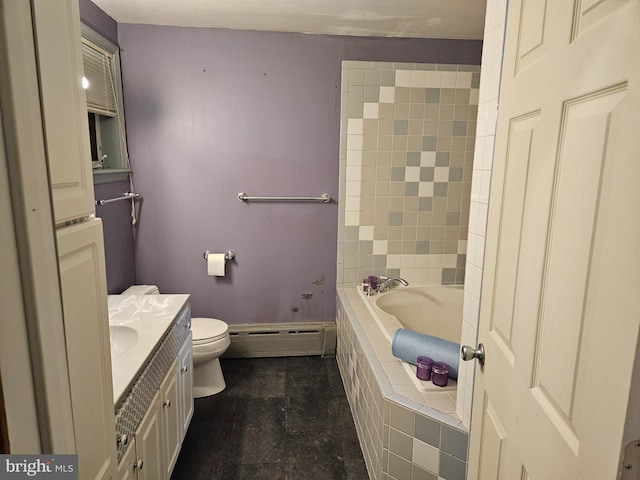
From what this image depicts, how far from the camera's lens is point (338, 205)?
2941mm

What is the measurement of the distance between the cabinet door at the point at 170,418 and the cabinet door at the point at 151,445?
49 mm

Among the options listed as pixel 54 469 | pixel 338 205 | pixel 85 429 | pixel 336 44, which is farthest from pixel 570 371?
pixel 336 44

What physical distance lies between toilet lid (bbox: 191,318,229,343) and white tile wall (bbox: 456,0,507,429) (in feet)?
5.08

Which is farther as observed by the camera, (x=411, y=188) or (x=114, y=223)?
(x=411, y=188)

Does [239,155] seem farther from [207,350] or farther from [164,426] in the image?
[164,426]

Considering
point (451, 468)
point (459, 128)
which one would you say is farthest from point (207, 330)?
point (459, 128)

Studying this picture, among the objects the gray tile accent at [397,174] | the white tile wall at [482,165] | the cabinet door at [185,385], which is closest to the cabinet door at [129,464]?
the cabinet door at [185,385]

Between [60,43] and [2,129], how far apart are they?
32cm

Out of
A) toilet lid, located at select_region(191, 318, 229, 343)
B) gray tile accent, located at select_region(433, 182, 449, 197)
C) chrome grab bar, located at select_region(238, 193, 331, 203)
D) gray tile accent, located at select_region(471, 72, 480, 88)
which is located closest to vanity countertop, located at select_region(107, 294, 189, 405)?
toilet lid, located at select_region(191, 318, 229, 343)

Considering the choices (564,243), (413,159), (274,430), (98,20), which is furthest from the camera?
(413,159)

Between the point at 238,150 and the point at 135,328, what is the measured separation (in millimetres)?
1518

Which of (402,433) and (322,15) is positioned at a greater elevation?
(322,15)

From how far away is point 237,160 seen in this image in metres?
2.81

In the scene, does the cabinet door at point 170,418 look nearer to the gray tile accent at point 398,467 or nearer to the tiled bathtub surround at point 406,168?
the gray tile accent at point 398,467
